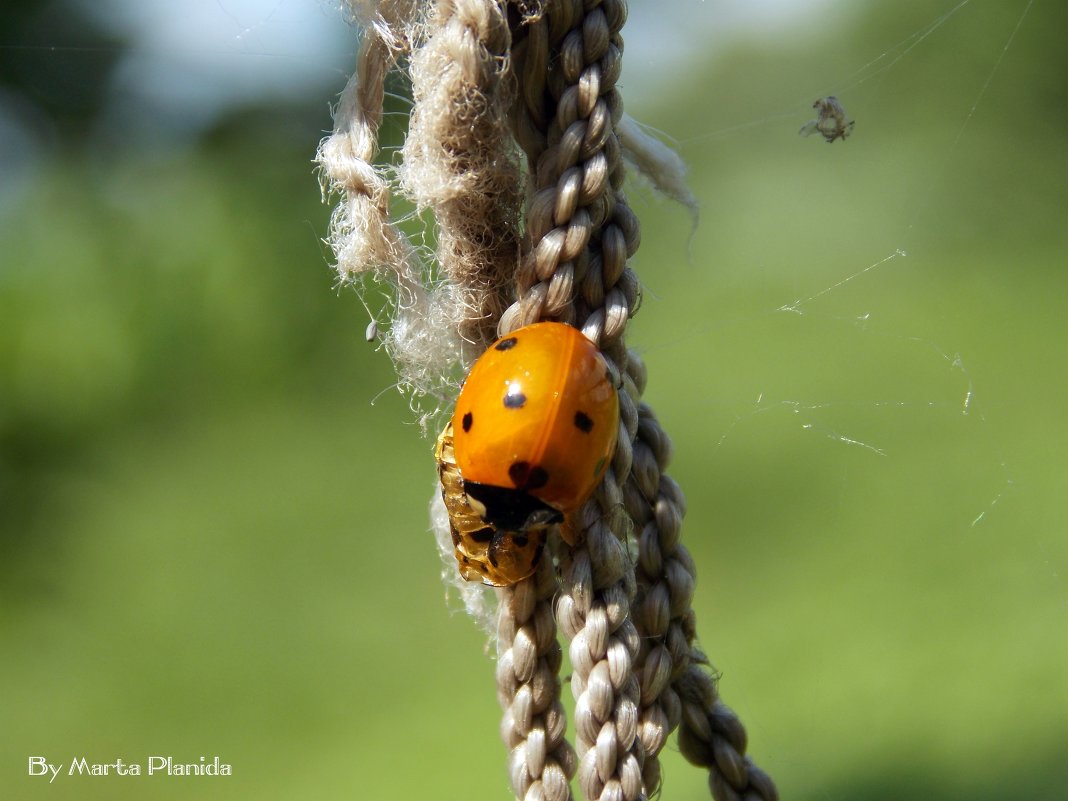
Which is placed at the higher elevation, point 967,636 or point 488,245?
point 488,245

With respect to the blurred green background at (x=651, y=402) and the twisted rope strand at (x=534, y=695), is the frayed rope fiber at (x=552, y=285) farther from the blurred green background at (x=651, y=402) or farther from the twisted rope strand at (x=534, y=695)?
the blurred green background at (x=651, y=402)

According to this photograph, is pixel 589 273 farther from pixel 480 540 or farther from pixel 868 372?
pixel 868 372

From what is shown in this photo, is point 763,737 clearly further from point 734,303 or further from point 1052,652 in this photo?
point 734,303

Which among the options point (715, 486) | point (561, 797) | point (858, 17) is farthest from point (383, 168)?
point (858, 17)

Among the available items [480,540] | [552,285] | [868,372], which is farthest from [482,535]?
[868,372]

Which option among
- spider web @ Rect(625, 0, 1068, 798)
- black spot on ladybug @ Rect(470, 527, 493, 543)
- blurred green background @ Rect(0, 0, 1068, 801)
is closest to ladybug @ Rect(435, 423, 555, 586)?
black spot on ladybug @ Rect(470, 527, 493, 543)

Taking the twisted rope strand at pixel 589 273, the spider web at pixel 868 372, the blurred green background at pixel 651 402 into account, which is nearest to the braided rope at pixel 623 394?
the twisted rope strand at pixel 589 273
